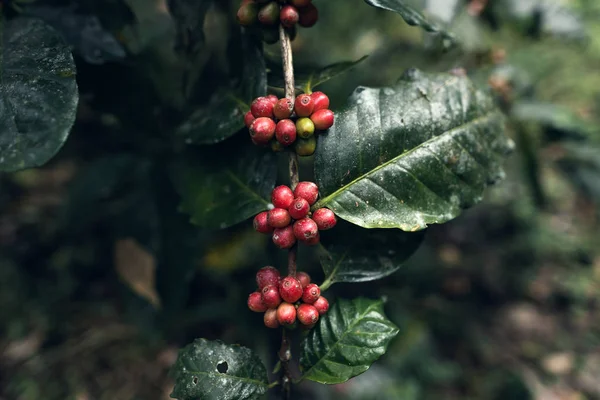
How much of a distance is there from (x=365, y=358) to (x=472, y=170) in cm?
38

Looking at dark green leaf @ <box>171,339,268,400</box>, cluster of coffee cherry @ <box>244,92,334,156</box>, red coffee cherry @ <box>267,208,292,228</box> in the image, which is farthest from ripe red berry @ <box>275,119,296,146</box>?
dark green leaf @ <box>171,339,268,400</box>

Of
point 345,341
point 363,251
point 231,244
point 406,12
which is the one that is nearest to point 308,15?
point 406,12

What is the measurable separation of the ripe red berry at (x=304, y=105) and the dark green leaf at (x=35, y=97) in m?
0.33

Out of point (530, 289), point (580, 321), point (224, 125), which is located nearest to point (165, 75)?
point (224, 125)

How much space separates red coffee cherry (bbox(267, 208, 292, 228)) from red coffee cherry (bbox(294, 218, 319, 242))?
2cm

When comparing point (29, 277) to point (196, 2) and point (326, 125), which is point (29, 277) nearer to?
point (196, 2)

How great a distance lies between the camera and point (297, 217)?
69cm

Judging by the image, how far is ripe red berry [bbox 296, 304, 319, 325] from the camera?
687mm

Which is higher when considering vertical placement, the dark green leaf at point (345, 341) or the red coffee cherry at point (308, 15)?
the red coffee cherry at point (308, 15)

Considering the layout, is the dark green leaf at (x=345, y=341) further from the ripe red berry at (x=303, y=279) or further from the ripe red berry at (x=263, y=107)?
the ripe red berry at (x=263, y=107)

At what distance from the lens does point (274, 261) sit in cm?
122

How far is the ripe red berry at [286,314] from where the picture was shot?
26.6 inches

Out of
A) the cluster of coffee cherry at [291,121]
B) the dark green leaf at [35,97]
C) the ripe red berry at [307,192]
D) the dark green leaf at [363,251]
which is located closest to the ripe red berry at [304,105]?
the cluster of coffee cherry at [291,121]

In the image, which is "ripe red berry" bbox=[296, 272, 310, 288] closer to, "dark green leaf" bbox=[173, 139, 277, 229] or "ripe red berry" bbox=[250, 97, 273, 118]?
"dark green leaf" bbox=[173, 139, 277, 229]
